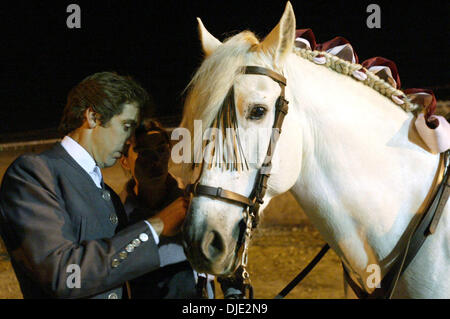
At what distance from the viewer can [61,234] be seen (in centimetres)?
125

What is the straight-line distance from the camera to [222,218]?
4.18 ft

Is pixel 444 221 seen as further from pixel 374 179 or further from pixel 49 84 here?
pixel 49 84

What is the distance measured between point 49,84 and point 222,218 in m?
7.25

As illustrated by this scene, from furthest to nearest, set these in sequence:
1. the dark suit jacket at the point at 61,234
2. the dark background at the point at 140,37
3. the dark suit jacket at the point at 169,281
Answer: the dark background at the point at 140,37
the dark suit jacket at the point at 169,281
the dark suit jacket at the point at 61,234

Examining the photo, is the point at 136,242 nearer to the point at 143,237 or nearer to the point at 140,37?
the point at 143,237

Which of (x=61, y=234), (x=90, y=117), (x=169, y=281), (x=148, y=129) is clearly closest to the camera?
(x=61, y=234)

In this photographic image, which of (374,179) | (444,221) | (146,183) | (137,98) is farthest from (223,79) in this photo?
(444,221)

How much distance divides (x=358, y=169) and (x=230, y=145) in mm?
578

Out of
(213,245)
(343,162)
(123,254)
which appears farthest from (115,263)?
(343,162)

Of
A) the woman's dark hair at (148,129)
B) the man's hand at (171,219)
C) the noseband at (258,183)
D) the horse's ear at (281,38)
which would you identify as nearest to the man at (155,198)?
the woman's dark hair at (148,129)

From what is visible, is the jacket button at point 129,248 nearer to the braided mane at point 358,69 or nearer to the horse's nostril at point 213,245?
the horse's nostril at point 213,245

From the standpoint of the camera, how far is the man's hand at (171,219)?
1.40 m

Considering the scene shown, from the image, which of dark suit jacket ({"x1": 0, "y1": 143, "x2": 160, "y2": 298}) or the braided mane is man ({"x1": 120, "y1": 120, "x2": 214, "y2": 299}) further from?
the braided mane

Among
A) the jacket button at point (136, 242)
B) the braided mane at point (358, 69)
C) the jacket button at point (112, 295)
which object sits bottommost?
the jacket button at point (112, 295)
